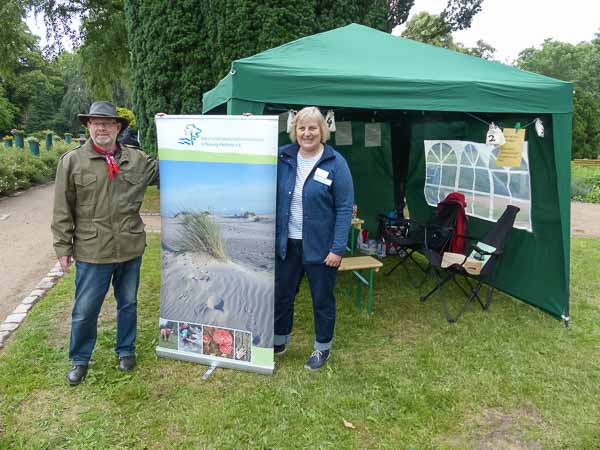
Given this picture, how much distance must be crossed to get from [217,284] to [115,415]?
92 cm

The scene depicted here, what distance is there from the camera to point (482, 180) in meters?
4.70

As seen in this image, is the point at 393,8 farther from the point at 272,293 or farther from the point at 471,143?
the point at 272,293

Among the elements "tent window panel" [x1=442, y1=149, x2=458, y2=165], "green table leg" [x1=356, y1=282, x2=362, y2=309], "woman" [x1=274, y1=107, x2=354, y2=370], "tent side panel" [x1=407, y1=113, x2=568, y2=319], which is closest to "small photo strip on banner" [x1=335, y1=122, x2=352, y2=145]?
"tent window panel" [x1=442, y1=149, x2=458, y2=165]

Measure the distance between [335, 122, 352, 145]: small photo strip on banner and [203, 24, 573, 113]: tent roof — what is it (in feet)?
7.10

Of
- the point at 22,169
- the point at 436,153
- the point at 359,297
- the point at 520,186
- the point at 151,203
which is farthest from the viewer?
the point at 22,169

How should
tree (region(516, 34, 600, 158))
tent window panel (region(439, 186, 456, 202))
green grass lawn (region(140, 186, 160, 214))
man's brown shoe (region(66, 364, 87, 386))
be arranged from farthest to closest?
tree (region(516, 34, 600, 158)) < green grass lawn (region(140, 186, 160, 214)) < tent window panel (region(439, 186, 456, 202)) < man's brown shoe (region(66, 364, 87, 386))

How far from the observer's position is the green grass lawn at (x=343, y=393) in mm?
2357

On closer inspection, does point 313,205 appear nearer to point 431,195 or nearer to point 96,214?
point 96,214

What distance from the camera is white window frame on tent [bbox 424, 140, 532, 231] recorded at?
13.4 ft

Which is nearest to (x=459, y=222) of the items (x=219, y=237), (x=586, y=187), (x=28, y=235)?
(x=219, y=237)

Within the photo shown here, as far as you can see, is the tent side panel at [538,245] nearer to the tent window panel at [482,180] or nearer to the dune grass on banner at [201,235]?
the tent window panel at [482,180]

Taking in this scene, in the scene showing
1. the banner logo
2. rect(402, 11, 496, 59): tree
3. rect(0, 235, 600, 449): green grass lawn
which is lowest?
rect(0, 235, 600, 449): green grass lawn

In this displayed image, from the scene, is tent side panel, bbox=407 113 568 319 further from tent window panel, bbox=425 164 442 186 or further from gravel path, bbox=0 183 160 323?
gravel path, bbox=0 183 160 323

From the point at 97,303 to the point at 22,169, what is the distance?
1120cm
